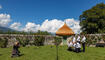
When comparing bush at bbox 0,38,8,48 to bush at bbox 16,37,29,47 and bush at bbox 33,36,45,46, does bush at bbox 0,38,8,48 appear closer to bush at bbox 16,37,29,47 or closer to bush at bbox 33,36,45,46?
bush at bbox 16,37,29,47

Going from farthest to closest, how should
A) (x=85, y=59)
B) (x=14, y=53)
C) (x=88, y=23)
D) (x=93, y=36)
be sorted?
(x=88, y=23) → (x=93, y=36) → (x=14, y=53) → (x=85, y=59)

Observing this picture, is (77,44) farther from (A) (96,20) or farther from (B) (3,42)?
(A) (96,20)

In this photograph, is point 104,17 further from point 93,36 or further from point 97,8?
point 93,36

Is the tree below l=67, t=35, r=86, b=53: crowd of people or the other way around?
the other way around

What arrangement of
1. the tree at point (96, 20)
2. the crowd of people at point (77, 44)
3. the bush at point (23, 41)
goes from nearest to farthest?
the crowd of people at point (77, 44), the bush at point (23, 41), the tree at point (96, 20)

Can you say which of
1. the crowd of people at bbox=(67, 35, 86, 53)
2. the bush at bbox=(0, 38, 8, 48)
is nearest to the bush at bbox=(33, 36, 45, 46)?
the bush at bbox=(0, 38, 8, 48)

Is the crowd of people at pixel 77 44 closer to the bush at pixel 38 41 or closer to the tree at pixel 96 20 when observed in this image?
the bush at pixel 38 41

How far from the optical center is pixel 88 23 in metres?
30.5

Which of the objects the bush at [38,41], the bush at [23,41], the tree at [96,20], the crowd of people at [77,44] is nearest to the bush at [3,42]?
the bush at [23,41]

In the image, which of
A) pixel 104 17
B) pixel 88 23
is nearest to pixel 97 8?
pixel 104 17

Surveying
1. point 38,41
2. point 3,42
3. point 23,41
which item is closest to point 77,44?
point 38,41

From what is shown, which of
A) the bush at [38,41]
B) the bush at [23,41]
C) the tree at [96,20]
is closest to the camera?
the bush at [23,41]

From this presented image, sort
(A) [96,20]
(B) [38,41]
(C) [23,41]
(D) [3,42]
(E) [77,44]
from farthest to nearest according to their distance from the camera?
(A) [96,20], (B) [38,41], (C) [23,41], (D) [3,42], (E) [77,44]

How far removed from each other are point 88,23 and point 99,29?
395cm
